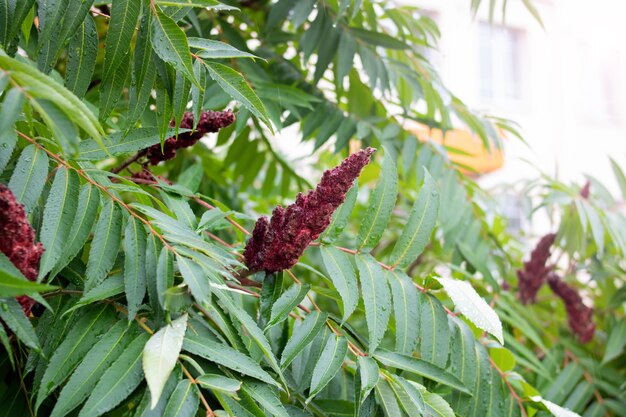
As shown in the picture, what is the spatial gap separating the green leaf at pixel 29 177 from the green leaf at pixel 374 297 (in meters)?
0.35

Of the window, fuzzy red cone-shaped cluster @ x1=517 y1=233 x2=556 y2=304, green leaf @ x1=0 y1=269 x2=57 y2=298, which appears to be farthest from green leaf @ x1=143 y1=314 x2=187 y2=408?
the window

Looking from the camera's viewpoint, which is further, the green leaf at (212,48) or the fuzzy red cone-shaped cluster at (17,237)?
the green leaf at (212,48)

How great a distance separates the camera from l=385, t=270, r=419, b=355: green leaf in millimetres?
811

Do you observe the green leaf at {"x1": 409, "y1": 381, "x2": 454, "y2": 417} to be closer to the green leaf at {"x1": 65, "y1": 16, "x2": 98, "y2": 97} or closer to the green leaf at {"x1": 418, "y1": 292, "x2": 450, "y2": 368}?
the green leaf at {"x1": 418, "y1": 292, "x2": 450, "y2": 368}

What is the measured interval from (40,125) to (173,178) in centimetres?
72

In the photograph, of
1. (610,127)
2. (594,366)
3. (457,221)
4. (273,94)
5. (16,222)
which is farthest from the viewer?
(610,127)

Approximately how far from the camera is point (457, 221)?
4.73 feet

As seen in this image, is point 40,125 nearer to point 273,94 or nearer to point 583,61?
point 273,94

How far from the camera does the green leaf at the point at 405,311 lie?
2.66 feet

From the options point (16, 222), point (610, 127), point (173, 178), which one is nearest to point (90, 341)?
point (16, 222)

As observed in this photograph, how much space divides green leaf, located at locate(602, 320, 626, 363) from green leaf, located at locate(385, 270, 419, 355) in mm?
957

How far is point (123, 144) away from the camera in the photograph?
0.78m

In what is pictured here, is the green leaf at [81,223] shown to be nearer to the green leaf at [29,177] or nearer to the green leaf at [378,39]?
the green leaf at [29,177]

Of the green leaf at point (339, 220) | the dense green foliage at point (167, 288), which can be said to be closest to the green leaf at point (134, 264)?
the dense green foliage at point (167, 288)
